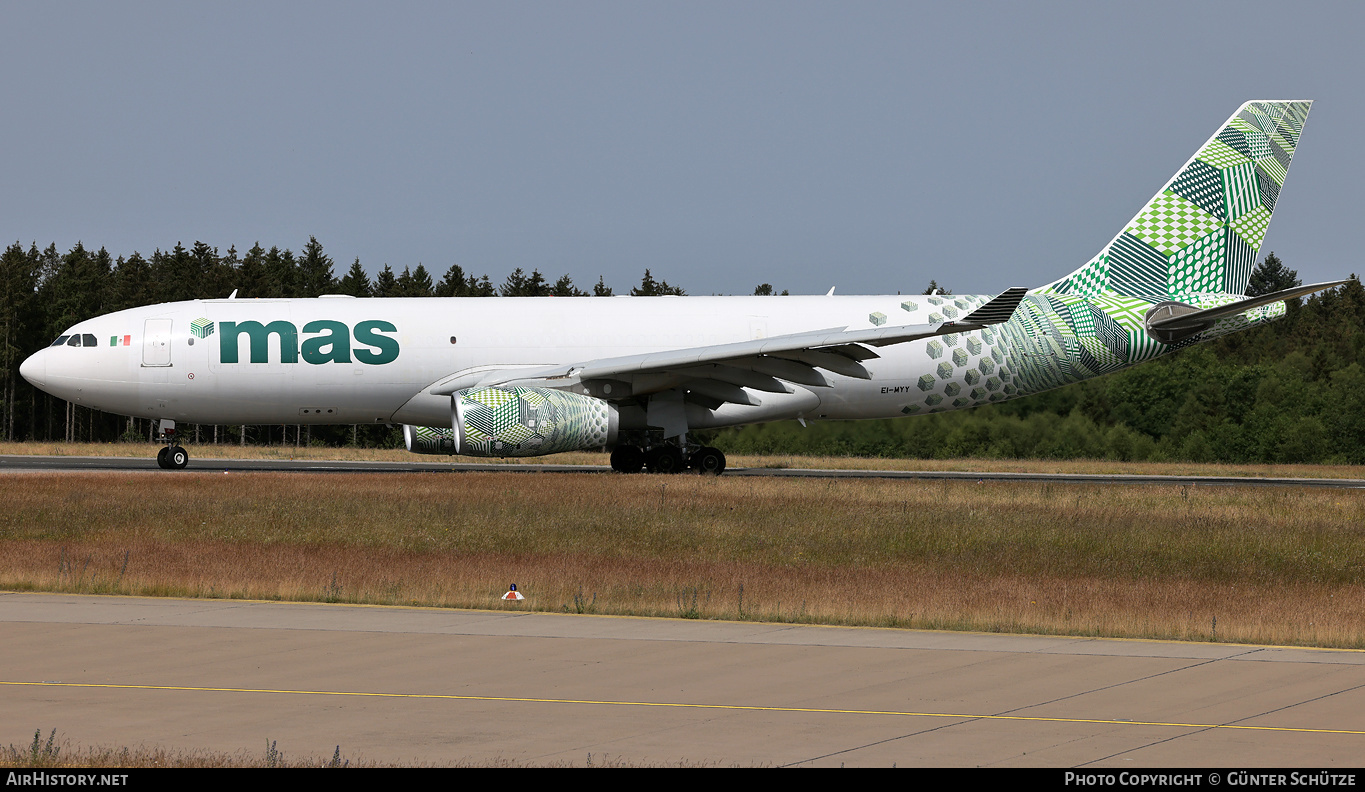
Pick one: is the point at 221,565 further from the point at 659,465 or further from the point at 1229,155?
the point at 1229,155

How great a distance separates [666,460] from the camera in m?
28.1

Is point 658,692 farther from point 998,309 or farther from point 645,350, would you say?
point 645,350

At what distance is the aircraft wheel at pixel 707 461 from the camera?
28.4 metres

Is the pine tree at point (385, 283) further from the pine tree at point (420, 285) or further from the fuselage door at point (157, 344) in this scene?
the fuselage door at point (157, 344)

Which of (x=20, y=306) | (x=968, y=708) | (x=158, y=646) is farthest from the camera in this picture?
(x=20, y=306)

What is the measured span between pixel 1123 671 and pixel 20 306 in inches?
3034

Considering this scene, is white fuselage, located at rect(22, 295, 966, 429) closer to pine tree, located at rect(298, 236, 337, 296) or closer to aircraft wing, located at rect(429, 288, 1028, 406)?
aircraft wing, located at rect(429, 288, 1028, 406)

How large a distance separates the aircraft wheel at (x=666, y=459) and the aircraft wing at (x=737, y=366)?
3.98 ft

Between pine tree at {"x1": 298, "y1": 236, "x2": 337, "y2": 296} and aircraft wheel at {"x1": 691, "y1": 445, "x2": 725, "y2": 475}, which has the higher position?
pine tree at {"x1": 298, "y1": 236, "x2": 337, "y2": 296}

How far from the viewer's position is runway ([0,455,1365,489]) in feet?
101

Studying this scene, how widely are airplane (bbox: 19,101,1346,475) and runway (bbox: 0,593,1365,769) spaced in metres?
16.2

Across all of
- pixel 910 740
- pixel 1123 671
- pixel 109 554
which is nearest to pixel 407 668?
pixel 910 740

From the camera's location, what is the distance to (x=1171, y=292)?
101 feet

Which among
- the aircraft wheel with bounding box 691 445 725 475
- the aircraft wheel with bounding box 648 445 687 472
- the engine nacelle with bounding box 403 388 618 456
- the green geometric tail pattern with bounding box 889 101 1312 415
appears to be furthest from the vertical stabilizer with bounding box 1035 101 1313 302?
the engine nacelle with bounding box 403 388 618 456
